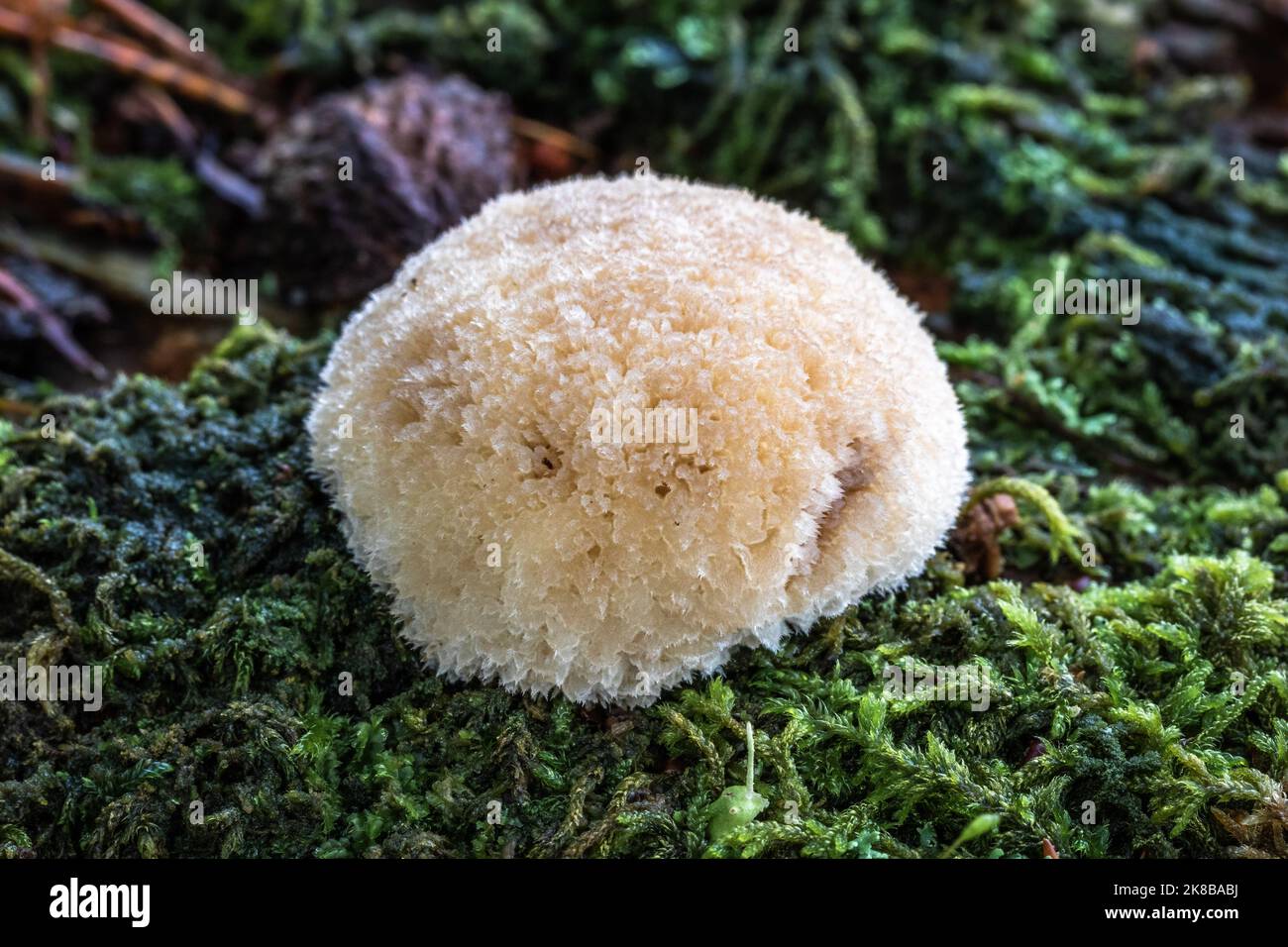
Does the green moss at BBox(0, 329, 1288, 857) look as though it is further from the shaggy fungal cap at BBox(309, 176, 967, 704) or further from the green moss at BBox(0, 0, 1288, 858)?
the shaggy fungal cap at BBox(309, 176, 967, 704)

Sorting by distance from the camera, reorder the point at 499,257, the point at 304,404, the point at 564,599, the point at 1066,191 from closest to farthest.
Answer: the point at 564,599 < the point at 499,257 < the point at 304,404 < the point at 1066,191

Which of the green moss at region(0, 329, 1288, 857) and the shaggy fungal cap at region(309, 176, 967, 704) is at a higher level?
the shaggy fungal cap at region(309, 176, 967, 704)

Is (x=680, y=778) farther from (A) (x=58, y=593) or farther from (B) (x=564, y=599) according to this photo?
(A) (x=58, y=593)

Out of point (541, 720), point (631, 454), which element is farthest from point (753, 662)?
point (631, 454)

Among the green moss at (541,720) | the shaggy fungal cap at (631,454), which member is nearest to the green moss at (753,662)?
the green moss at (541,720)

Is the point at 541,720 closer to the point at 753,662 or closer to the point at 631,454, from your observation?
the point at 753,662

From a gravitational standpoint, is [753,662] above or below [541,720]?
above

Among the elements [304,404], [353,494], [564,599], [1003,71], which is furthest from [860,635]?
[1003,71]

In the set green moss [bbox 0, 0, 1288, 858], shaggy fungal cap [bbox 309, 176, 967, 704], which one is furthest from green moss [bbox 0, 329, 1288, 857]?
shaggy fungal cap [bbox 309, 176, 967, 704]
